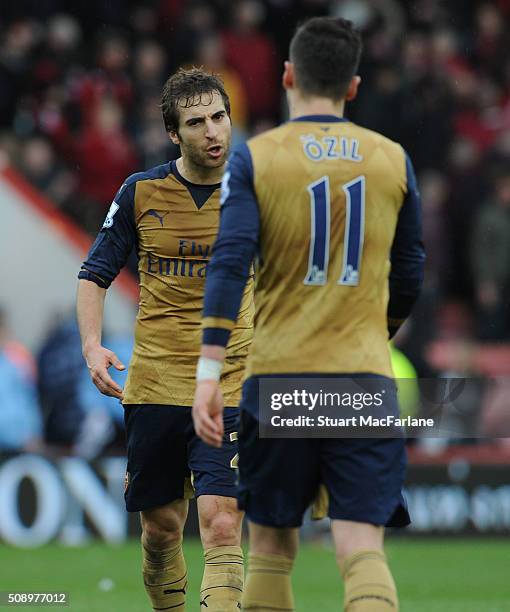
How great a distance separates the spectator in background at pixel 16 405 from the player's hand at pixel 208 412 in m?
8.13

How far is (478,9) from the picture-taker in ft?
59.2

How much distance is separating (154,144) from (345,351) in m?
10.2

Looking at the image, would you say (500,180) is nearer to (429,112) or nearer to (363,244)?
(429,112)

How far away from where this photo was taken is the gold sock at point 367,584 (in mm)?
4855

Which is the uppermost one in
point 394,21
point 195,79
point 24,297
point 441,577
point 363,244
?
point 394,21

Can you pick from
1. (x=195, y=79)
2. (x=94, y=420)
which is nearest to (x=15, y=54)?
(x=94, y=420)

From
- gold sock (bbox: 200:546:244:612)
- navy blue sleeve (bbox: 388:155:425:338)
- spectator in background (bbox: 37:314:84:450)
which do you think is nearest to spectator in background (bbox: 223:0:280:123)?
spectator in background (bbox: 37:314:84:450)

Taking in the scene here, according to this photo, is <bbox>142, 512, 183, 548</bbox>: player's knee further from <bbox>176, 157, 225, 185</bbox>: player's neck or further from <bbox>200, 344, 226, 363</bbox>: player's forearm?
<bbox>200, 344, 226, 363</bbox>: player's forearm

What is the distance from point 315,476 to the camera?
515 cm

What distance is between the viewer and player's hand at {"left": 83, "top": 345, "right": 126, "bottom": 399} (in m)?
6.48

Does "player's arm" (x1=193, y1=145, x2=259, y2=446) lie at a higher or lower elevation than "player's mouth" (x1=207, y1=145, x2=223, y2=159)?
lower

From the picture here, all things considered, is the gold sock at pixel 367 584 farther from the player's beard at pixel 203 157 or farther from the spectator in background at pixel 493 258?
the spectator in background at pixel 493 258

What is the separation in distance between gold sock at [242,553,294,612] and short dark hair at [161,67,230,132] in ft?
7.69

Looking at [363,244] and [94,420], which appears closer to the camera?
[363,244]
